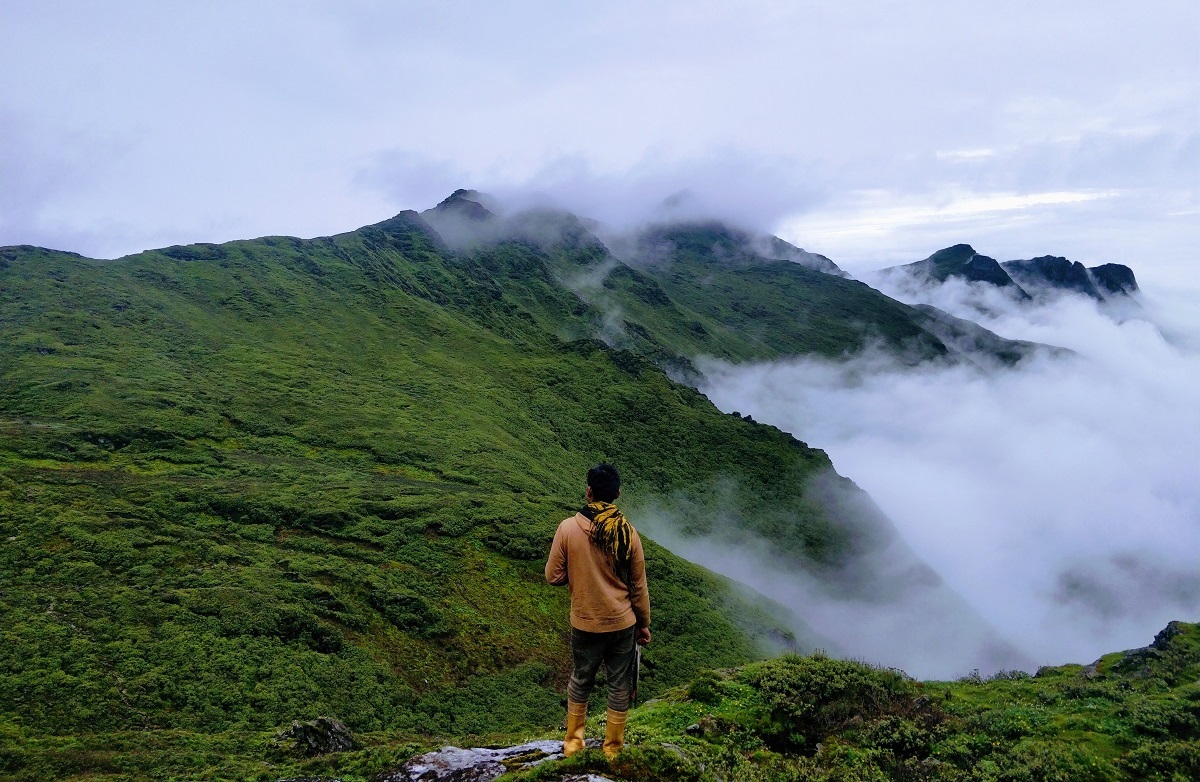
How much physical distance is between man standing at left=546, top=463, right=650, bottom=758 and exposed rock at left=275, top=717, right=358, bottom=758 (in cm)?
1136

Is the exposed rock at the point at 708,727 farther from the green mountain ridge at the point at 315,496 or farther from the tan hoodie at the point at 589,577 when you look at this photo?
the green mountain ridge at the point at 315,496

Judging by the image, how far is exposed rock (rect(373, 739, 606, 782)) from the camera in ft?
35.9

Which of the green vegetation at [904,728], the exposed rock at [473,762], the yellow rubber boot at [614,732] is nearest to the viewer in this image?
the yellow rubber boot at [614,732]

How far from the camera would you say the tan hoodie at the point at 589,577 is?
9.01 metres

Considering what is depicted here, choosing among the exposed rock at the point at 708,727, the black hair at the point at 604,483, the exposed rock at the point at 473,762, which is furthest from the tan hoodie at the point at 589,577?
the exposed rock at the point at 708,727

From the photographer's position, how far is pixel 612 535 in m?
8.95

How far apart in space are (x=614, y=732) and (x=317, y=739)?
12124mm

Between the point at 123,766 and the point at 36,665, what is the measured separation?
11839 mm

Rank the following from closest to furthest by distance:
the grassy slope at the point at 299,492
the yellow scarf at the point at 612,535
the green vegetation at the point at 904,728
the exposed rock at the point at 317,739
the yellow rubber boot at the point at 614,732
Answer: the yellow scarf at the point at 612,535 → the yellow rubber boot at the point at 614,732 → the green vegetation at the point at 904,728 → the exposed rock at the point at 317,739 → the grassy slope at the point at 299,492

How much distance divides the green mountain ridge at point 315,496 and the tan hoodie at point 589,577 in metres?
19.3

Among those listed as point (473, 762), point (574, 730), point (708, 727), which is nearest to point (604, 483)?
point (574, 730)

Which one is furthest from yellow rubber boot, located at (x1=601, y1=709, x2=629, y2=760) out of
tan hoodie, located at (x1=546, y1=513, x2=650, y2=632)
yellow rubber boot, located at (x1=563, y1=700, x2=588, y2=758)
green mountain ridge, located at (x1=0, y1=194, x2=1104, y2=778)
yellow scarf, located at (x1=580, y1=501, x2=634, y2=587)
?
green mountain ridge, located at (x1=0, y1=194, x2=1104, y2=778)

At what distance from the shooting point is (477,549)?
5422 cm

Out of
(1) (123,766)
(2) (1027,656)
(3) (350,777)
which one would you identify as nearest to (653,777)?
(3) (350,777)
